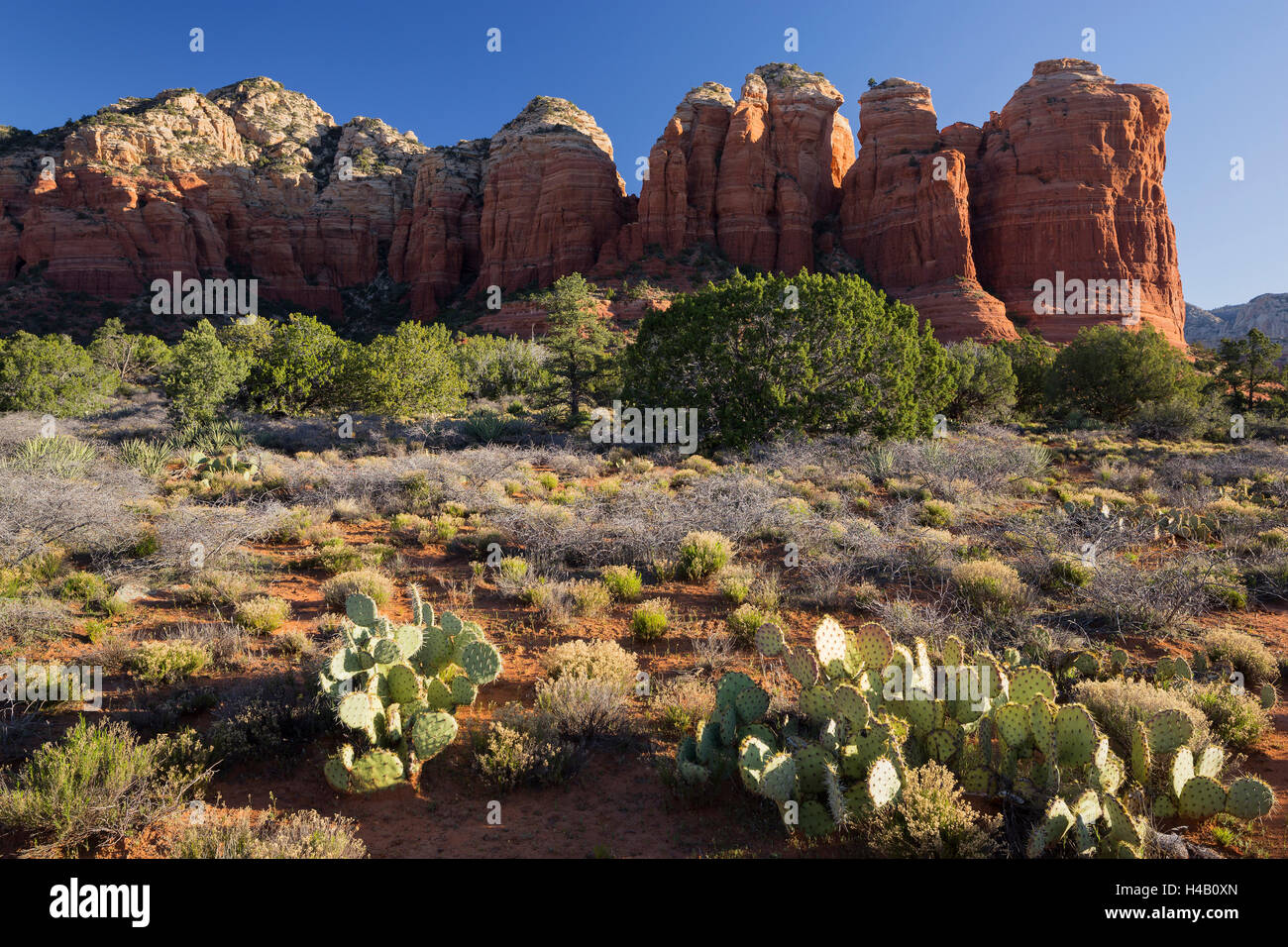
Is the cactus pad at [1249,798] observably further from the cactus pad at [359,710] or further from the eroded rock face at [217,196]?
the eroded rock face at [217,196]

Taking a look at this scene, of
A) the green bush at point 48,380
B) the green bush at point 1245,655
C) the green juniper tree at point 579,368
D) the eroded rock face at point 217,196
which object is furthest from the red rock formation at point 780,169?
the green bush at point 1245,655

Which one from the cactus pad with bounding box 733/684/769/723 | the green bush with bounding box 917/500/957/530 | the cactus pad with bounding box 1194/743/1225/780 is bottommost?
the cactus pad with bounding box 1194/743/1225/780

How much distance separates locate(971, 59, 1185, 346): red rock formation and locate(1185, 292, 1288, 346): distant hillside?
54.7 meters

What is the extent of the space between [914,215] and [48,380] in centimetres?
6480

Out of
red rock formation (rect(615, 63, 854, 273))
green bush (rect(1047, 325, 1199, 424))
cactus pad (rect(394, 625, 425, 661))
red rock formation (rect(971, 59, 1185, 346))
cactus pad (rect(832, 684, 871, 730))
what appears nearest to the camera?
cactus pad (rect(832, 684, 871, 730))

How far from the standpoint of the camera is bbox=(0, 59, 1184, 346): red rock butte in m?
54.3

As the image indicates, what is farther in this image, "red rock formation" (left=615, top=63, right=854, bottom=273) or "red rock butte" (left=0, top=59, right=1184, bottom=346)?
"red rock formation" (left=615, top=63, right=854, bottom=273)

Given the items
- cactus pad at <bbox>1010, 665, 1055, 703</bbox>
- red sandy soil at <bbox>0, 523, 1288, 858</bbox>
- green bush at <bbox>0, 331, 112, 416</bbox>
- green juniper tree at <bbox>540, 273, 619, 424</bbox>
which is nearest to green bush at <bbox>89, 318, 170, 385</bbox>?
green bush at <bbox>0, 331, 112, 416</bbox>

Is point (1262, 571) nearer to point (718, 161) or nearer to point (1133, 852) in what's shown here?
point (1133, 852)

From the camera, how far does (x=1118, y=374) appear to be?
79.2 ft

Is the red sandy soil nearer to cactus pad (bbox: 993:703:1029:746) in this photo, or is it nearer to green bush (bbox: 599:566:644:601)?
cactus pad (bbox: 993:703:1029:746)

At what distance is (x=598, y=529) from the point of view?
8.64m
